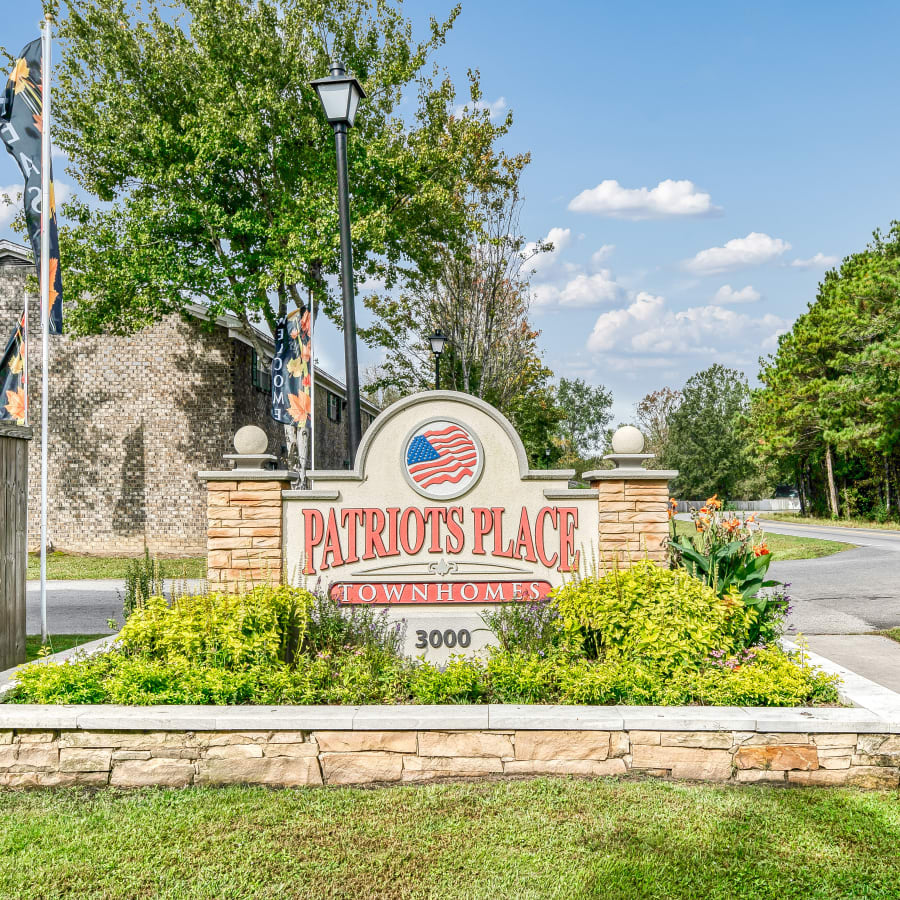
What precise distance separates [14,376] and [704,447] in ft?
197

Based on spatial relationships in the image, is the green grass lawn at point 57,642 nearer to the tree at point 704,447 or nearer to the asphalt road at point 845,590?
the asphalt road at point 845,590

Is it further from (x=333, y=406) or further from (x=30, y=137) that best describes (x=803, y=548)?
(x=30, y=137)

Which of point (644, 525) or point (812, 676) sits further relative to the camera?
point (644, 525)

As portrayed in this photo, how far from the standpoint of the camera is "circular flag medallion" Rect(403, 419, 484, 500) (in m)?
6.28

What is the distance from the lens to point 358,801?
430 centimetres

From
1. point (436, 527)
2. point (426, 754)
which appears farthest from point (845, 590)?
point (426, 754)

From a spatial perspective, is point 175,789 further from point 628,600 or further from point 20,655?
point 628,600

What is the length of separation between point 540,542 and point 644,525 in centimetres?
85

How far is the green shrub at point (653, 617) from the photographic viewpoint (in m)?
5.21

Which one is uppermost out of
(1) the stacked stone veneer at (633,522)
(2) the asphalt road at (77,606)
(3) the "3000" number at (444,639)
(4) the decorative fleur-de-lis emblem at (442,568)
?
(1) the stacked stone veneer at (633,522)

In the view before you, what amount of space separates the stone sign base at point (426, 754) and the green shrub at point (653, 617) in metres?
0.73

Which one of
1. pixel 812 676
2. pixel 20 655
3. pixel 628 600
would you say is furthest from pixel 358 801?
pixel 20 655

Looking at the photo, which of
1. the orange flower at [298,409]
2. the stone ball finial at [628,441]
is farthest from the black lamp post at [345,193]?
the orange flower at [298,409]

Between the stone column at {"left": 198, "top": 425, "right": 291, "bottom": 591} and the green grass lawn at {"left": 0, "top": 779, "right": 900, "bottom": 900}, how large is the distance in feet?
6.42
